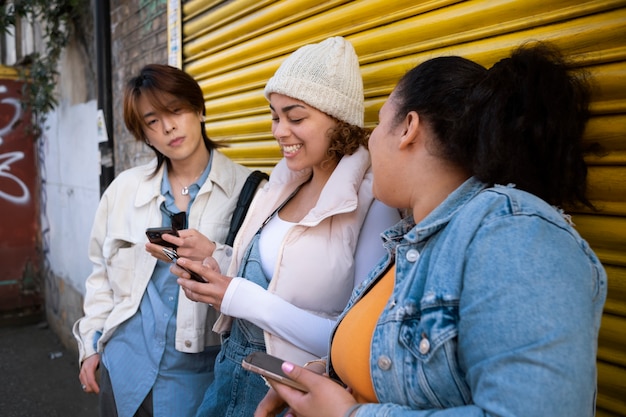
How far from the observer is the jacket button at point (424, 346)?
0.95 metres

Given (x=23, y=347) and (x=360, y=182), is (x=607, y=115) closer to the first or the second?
(x=360, y=182)

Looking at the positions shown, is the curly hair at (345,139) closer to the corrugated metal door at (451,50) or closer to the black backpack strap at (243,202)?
the corrugated metal door at (451,50)

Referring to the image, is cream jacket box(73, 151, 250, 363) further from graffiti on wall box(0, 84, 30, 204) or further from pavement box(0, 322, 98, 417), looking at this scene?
graffiti on wall box(0, 84, 30, 204)

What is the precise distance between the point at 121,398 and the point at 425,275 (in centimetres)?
174

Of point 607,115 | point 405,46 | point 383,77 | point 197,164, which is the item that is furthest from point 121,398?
point 607,115

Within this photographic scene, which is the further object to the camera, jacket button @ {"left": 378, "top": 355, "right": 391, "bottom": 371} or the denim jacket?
jacket button @ {"left": 378, "top": 355, "right": 391, "bottom": 371}

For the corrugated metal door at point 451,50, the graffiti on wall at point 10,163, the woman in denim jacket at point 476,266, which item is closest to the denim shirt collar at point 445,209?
the woman in denim jacket at point 476,266

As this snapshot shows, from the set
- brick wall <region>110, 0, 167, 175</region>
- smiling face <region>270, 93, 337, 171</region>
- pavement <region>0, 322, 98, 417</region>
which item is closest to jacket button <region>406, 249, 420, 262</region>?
smiling face <region>270, 93, 337, 171</region>

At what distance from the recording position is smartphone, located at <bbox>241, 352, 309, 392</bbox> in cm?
120

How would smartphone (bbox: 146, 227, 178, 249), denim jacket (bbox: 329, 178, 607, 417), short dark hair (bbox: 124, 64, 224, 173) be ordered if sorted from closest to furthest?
denim jacket (bbox: 329, 178, 607, 417) → smartphone (bbox: 146, 227, 178, 249) → short dark hair (bbox: 124, 64, 224, 173)

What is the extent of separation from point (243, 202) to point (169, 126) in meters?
0.50

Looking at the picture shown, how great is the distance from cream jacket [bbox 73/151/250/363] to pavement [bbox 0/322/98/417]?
105 inches

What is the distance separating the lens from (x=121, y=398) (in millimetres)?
2170

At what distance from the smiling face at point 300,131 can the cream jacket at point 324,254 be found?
5.9 inches
